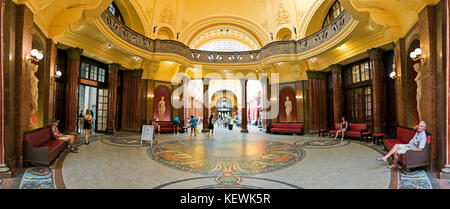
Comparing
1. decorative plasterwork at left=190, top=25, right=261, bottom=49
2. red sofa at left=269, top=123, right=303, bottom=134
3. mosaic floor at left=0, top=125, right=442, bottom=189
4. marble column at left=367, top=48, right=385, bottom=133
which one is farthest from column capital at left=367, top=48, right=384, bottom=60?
decorative plasterwork at left=190, top=25, right=261, bottom=49

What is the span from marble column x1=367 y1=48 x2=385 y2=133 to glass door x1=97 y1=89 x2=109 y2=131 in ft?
47.4

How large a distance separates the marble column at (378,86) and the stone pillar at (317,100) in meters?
4.34

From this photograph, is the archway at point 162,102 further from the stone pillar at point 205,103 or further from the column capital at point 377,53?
the column capital at point 377,53

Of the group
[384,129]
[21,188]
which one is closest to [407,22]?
[384,129]

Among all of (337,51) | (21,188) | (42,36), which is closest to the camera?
(21,188)

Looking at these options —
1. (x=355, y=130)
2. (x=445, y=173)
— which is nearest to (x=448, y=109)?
(x=445, y=173)

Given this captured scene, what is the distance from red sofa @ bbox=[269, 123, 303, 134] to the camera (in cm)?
1392

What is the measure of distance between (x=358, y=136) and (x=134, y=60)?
43.6 feet

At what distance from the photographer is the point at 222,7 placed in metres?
16.8

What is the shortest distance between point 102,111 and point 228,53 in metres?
9.36

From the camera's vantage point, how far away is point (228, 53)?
16375 mm

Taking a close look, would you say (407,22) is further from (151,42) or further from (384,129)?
(151,42)

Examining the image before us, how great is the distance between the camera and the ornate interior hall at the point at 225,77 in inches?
177

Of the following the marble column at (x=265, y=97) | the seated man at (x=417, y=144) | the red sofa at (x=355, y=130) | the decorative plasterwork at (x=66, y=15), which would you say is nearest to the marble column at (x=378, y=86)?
the red sofa at (x=355, y=130)
